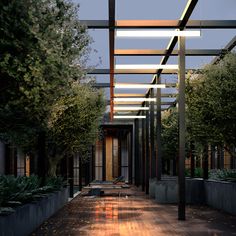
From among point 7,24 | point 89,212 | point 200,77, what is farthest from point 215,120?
point 7,24

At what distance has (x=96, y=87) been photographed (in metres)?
24.5

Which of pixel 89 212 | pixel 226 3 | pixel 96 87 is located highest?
pixel 226 3

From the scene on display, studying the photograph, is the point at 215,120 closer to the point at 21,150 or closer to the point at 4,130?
the point at 21,150

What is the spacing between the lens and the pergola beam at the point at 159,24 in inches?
551

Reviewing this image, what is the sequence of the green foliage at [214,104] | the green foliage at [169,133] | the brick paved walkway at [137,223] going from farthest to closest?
the green foliage at [169,133] → the green foliage at [214,104] → the brick paved walkway at [137,223]

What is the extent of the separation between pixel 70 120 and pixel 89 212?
330 centimetres

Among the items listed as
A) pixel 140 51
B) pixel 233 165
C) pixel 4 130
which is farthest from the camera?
pixel 233 165

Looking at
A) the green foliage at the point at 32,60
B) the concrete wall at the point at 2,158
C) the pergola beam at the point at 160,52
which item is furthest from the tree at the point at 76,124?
the green foliage at the point at 32,60

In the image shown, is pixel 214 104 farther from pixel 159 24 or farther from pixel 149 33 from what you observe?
pixel 149 33

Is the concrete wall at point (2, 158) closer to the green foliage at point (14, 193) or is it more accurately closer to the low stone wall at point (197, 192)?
the low stone wall at point (197, 192)

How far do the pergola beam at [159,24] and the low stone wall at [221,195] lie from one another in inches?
191

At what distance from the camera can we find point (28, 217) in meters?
11.8

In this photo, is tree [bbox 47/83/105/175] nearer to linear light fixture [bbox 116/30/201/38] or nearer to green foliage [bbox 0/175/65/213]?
green foliage [bbox 0/175/65/213]

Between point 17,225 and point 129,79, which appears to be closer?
point 17,225
